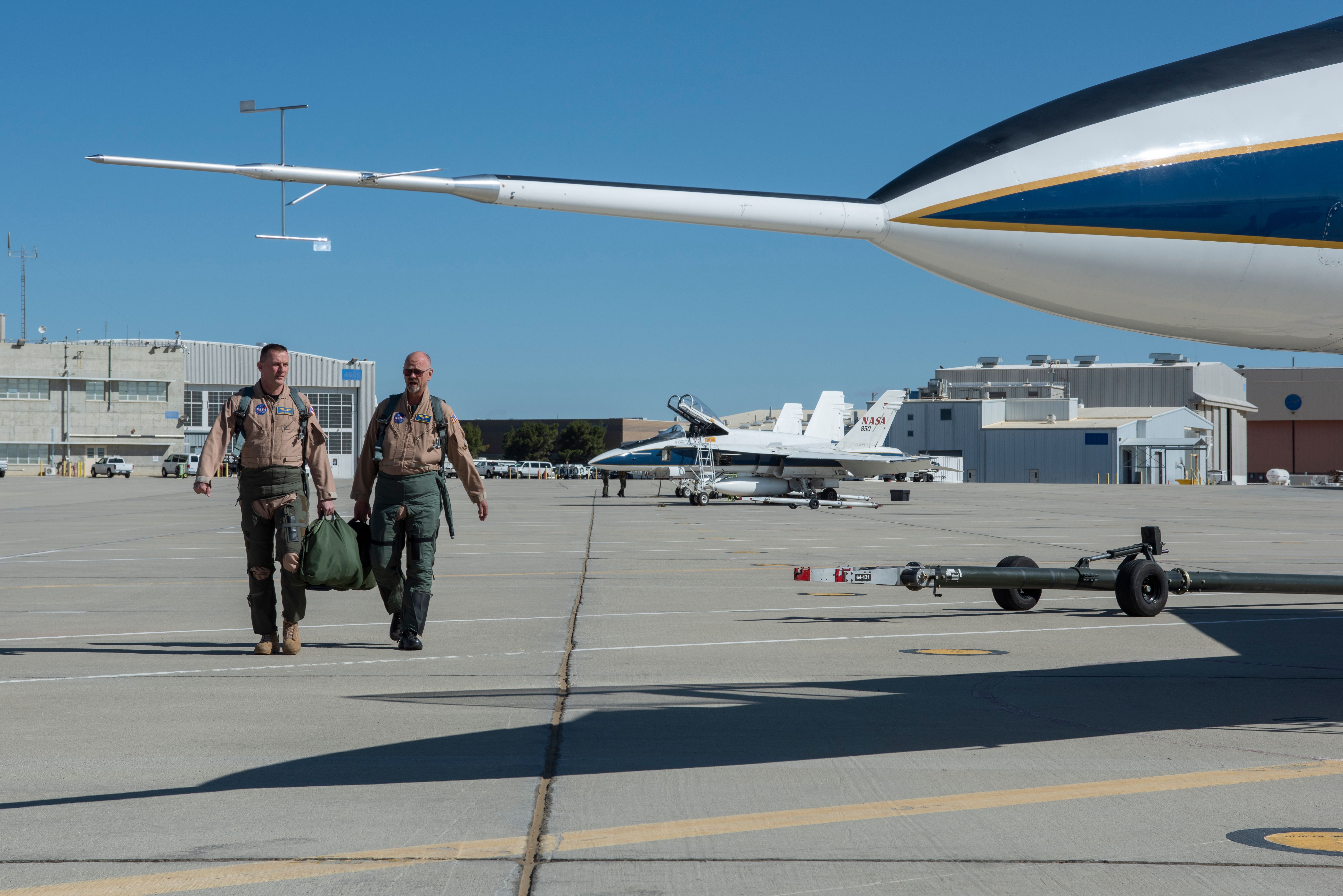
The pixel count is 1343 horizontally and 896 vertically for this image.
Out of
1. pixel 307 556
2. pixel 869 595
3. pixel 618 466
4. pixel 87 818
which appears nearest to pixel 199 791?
pixel 87 818

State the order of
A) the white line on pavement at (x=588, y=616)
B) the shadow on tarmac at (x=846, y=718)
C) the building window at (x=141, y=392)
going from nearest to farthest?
the shadow on tarmac at (x=846, y=718)
the white line on pavement at (x=588, y=616)
the building window at (x=141, y=392)

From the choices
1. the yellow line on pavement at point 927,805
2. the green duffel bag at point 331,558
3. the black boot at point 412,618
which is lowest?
the yellow line on pavement at point 927,805

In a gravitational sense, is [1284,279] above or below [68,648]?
above

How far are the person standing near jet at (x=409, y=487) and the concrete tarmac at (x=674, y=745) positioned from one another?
0.39 metres

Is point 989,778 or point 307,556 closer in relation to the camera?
point 989,778

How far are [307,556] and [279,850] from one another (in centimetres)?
396

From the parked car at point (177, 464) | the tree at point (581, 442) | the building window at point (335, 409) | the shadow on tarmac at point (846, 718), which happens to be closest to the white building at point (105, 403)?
the building window at point (335, 409)

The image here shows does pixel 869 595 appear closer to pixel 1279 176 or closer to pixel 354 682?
pixel 354 682

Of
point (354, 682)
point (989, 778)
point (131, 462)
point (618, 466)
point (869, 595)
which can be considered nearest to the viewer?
point (989, 778)

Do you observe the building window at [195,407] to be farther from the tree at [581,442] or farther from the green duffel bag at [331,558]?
the green duffel bag at [331,558]

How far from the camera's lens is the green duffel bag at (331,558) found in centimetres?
754

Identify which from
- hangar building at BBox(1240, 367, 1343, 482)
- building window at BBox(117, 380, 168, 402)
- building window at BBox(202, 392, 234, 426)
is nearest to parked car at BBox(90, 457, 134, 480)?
building window at BBox(117, 380, 168, 402)

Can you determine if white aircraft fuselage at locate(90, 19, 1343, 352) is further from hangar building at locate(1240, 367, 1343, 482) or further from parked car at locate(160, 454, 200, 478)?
hangar building at locate(1240, 367, 1343, 482)

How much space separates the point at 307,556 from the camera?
755 centimetres
